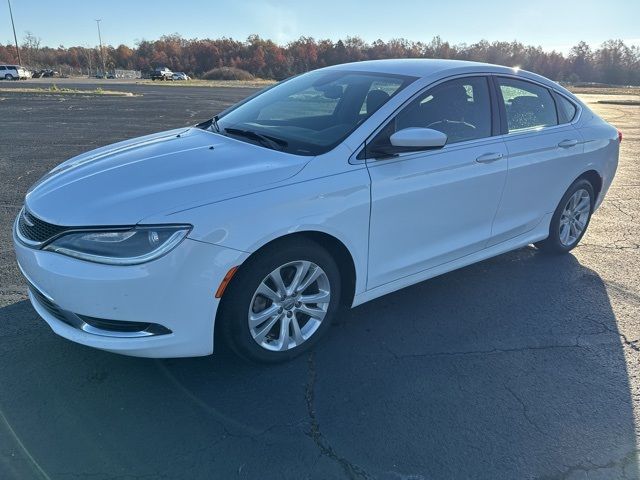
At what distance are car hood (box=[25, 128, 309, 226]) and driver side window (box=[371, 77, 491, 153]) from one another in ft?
3.13

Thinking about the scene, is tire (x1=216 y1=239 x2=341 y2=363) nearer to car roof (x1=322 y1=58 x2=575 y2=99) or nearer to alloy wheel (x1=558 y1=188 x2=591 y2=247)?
car roof (x1=322 y1=58 x2=575 y2=99)

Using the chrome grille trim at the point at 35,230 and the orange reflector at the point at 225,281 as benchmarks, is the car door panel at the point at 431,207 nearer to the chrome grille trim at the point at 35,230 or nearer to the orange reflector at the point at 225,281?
the orange reflector at the point at 225,281

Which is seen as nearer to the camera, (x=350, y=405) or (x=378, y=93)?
(x=350, y=405)

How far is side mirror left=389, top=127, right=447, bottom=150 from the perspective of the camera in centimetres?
309

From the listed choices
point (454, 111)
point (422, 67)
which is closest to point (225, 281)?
point (454, 111)

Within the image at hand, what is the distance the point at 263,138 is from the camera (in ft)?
11.2

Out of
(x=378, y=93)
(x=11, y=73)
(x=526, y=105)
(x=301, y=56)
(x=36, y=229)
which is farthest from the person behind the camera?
(x=301, y=56)

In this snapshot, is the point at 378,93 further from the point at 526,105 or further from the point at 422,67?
the point at 526,105

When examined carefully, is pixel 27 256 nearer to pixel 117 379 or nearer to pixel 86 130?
pixel 117 379

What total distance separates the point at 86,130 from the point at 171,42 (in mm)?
112463

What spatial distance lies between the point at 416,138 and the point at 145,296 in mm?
1810

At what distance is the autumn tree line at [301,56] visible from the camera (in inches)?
3489

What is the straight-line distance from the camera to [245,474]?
2.27 meters

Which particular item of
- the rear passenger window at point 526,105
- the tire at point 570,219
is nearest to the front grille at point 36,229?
the rear passenger window at point 526,105
